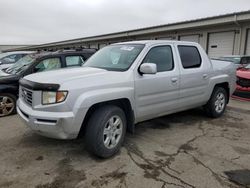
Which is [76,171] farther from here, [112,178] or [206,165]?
[206,165]

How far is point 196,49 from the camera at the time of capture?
5.77 metres

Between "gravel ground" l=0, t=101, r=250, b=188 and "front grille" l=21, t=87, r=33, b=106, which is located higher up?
"front grille" l=21, t=87, r=33, b=106

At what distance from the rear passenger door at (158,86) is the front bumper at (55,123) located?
1216 millimetres

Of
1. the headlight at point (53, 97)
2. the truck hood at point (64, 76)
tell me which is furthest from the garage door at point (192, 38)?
the headlight at point (53, 97)

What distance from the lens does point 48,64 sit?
23.8 feet

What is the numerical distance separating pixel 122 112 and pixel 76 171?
1134 millimetres

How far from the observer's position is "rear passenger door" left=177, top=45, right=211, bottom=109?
5188 millimetres

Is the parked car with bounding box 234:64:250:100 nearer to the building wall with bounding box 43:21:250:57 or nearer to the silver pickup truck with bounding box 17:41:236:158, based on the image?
the silver pickup truck with bounding box 17:41:236:158

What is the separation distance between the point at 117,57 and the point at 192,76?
1646 millimetres

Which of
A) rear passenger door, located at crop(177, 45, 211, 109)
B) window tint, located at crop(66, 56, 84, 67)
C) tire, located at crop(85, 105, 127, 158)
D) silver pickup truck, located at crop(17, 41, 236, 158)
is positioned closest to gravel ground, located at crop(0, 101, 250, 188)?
tire, located at crop(85, 105, 127, 158)

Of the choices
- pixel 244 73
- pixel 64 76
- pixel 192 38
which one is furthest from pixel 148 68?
pixel 192 38

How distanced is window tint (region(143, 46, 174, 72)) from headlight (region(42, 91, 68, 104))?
1702mm

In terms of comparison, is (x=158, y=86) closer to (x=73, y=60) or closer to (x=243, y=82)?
(x=73, y=60)

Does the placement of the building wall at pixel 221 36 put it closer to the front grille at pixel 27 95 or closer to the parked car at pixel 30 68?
the parked car at pixel 30 68
